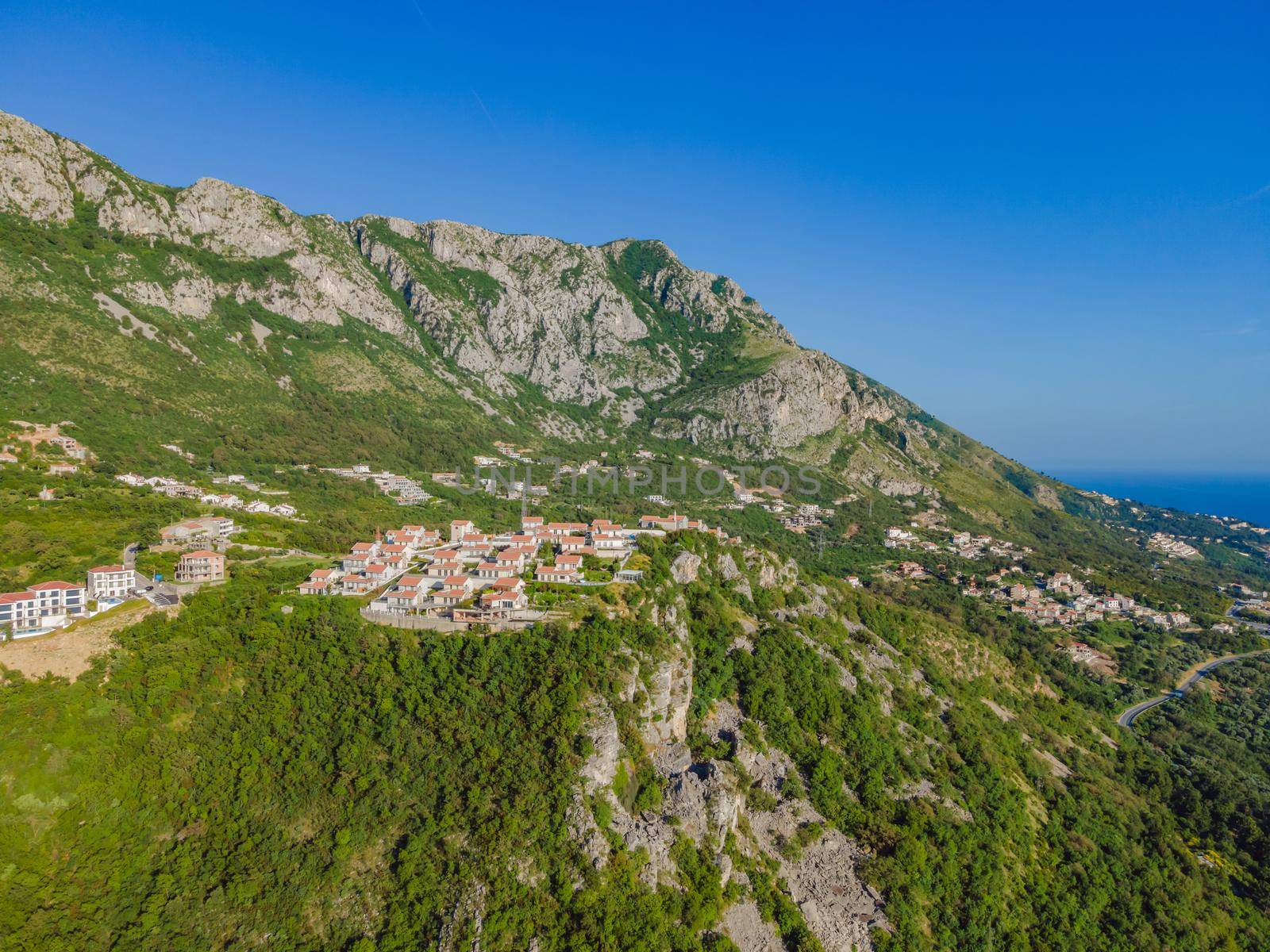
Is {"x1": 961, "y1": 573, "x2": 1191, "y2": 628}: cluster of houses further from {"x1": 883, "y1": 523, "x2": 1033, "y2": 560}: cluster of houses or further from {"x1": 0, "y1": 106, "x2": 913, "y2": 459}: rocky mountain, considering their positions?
{"x1": 0, "y1": 106, "x2": 913, "y2": 459}: rocky mountain

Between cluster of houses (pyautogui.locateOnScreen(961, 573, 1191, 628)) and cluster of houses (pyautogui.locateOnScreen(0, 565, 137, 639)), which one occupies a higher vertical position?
cluster of houses (pyautogui.locateOnScreen(0, 565, 137, 639))

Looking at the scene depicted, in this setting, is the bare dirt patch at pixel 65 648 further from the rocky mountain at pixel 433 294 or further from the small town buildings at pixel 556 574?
the rocky mountain at pixel 433 294

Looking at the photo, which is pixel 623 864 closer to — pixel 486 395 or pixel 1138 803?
pixel 1138 803

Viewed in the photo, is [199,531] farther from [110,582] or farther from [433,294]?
[433,294]

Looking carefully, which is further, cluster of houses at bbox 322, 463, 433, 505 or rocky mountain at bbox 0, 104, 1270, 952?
cluster of houses at bbox 322, 463, 433, 505

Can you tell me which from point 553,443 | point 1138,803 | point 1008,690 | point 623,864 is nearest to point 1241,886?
point 1138,803

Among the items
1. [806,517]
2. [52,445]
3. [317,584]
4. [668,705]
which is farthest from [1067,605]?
[52,445]

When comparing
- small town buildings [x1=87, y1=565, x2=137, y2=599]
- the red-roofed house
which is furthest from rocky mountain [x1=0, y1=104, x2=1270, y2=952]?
small town buildings [x1=87, y1=565, x2=137, y2=599]
